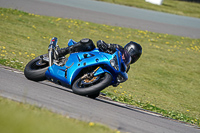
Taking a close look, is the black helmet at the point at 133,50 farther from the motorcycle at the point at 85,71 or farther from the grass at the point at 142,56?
the grass at the point at 142,56

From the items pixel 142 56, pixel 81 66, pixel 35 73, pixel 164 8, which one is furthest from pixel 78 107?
pixel 164 8

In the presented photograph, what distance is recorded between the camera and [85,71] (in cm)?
627

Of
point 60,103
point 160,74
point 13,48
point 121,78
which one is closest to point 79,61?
point 121,78

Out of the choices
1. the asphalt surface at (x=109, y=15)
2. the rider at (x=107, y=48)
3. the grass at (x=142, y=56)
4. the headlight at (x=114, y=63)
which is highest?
the asphalt surface at (x=109, y=15)

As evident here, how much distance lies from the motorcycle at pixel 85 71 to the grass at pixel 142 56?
50.5 inches

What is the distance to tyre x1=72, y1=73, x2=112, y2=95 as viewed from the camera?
568cm

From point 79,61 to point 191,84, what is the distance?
5762 millimetres

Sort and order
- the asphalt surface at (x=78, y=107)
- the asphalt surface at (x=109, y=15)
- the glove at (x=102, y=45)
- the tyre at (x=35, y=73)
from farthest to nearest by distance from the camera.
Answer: the asphalt surface at (x=109, y=15) → the tyre at (x=35, y=73) → the glove at (x=102, y=45) → the asphalt surface at (x=78, y=107)

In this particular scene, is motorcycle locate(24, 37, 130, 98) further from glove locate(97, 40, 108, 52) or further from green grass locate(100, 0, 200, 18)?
green grass locate(100, 0, 200, 18)

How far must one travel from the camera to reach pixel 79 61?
6246mm

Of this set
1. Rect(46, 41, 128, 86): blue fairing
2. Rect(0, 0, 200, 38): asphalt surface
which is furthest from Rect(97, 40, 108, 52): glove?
Rect(0, 0, 200, 38): asphalt surface

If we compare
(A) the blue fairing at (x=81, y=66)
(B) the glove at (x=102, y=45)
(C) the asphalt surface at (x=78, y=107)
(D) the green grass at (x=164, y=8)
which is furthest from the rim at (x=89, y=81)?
(D) the green grass at (x=164, y=8)

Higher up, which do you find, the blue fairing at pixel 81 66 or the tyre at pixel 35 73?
the blue fairing at pixel 81 66

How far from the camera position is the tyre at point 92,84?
18.6 ft
